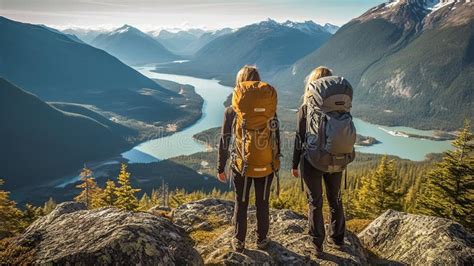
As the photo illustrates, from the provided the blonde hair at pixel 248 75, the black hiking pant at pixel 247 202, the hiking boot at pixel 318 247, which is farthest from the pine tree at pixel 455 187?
the blonde hair at pixel 248 75

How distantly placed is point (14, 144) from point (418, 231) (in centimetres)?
22532

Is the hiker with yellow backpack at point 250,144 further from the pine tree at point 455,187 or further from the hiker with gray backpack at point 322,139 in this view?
the pine tree at point 455,187

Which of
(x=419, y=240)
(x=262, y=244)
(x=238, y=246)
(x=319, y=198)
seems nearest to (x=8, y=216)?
(x=238, y=246)

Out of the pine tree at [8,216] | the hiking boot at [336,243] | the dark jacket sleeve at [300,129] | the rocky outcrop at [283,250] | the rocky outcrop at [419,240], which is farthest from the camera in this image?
the pine tree at [8,216]

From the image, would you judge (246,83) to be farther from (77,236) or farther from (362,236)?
(362,236)

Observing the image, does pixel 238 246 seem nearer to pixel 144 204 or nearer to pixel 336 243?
pixel 336 243

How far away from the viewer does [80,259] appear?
6.43 m

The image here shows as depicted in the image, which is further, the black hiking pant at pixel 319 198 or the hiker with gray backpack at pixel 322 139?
the black hiking pant at pixel 319 198

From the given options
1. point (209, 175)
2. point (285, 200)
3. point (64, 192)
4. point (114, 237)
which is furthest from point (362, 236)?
point (64, 192)

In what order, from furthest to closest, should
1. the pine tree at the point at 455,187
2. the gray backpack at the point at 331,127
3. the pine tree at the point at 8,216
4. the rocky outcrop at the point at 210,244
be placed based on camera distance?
the pine tree at the point at 8,216
the pine tree at the point at 455,187
the gray backpack at the point at 331,127
the rocky outcrop at the point at 210,244

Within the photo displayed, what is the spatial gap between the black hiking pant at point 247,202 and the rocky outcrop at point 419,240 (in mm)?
4225

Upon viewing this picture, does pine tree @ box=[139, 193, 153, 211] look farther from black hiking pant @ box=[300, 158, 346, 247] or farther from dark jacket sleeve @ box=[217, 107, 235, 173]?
black hiking pant @ box=[300, 158, 346, 247]

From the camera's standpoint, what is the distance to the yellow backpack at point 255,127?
8.06 meters

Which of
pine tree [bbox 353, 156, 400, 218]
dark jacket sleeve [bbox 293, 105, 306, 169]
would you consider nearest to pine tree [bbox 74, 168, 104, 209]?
pine tree [bbox 353, 156, 400, 218]
